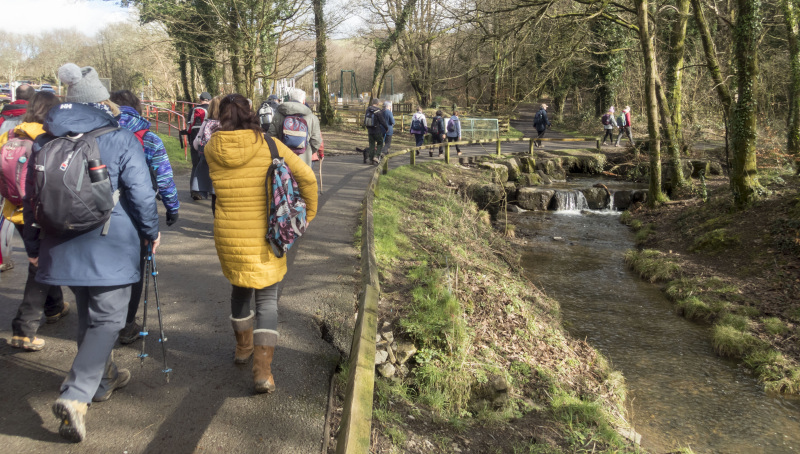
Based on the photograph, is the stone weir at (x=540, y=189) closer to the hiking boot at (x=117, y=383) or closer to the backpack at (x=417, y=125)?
the backpack at (x=417, y=125)

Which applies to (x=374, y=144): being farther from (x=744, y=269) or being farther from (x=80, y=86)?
(x=80, y=86)

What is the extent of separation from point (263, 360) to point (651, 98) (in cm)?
1373

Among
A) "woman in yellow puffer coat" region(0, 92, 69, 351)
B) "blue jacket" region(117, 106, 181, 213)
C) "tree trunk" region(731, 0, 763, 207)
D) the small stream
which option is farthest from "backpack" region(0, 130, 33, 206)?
"tree trunk" region(731, 0, 763, 207)

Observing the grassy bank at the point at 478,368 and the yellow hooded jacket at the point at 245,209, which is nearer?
the yellow hooded jacket at the point at 245,209

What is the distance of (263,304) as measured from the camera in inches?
149

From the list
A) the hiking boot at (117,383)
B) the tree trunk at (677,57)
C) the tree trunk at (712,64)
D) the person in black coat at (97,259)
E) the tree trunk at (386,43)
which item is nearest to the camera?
the person in black coat at (97,259)

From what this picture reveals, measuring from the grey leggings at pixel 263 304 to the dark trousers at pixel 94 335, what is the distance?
708 mm

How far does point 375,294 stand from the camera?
4.18 metres

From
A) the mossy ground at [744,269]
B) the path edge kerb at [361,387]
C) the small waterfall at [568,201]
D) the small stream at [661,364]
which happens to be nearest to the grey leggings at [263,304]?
the path edge kerb at [361,387]

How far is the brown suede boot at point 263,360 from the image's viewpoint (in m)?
3.67

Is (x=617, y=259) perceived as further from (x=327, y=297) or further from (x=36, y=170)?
(x=36, y=170)

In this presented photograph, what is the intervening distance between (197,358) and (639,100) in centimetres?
3082

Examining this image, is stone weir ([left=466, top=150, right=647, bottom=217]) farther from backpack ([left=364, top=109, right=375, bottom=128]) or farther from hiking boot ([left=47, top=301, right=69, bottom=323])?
hiking boot ([left=47, top=301, right=69, bottom=323])

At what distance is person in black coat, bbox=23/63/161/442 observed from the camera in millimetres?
3158
